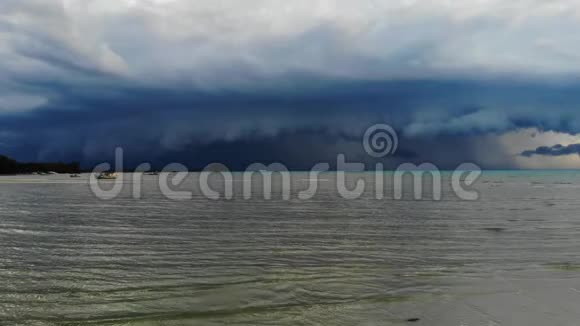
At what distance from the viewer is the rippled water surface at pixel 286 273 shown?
10047 millimetres

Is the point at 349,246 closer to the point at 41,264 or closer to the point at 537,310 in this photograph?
the point at 537,310

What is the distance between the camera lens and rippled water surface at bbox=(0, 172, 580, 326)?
33.0 ft

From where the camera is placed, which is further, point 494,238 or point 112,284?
point 494,238

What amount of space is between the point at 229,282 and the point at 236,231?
11137mm

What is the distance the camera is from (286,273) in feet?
46.4

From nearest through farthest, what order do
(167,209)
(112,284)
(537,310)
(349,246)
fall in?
(537,310) < (112,284) < (349,246) < (167,209)

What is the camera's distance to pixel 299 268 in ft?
48.8

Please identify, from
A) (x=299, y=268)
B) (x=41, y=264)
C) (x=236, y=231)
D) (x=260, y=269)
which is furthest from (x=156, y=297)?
(x=236, y=231)

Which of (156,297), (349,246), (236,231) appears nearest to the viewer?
(156,297)

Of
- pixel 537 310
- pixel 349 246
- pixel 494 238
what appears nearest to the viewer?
pixel 537 310

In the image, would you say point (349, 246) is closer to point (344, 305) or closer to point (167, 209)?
point (344, 305)

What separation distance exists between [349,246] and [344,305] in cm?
886

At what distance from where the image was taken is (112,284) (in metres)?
12.6

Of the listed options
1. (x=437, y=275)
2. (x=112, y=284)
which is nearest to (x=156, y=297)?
(x=112, y=284)
